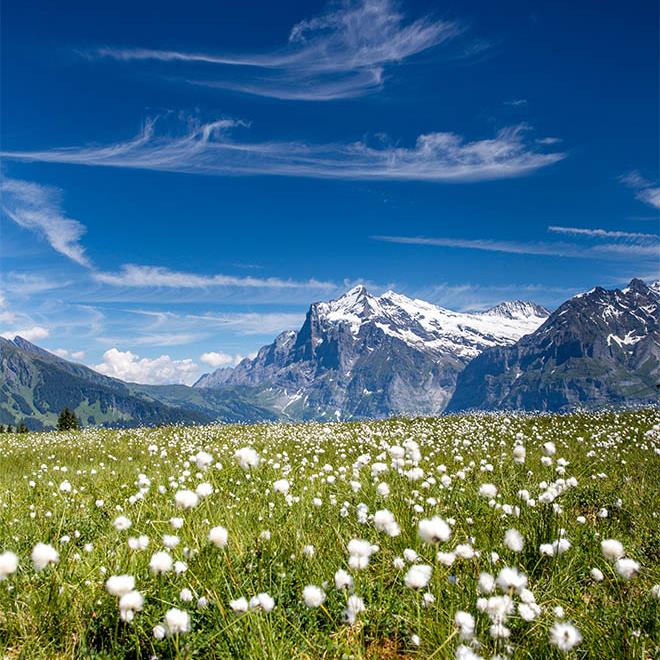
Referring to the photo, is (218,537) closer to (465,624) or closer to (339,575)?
(339,575)

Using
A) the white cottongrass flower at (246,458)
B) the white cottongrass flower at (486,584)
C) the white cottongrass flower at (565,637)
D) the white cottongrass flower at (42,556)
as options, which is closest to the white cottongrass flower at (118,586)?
the white cottongrass flower at (42,556)

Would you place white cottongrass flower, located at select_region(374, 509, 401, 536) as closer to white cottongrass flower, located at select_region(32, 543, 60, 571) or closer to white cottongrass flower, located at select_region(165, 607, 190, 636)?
white cottongrass flower, located at select_region(165, 607, 190, 636)

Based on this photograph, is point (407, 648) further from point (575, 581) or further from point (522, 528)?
point (522, 528)

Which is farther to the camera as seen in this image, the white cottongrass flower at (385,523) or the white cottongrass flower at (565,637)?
the white cottongrass flower at (385,523)

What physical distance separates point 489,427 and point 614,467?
854 centimetres

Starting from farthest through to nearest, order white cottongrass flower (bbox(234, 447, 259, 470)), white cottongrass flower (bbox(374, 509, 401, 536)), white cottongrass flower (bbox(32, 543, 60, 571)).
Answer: white cottongrass flower (bbox(234, 447, 259, 470)), white cottongrass flower (bbox(374, 509, 401, 536)), white cottongrass flower (bbox(32, 543, 60, 571))

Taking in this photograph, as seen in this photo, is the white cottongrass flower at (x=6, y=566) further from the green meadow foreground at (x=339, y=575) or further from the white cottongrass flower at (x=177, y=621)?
the white cottongrass flower at (x=177, y=621)

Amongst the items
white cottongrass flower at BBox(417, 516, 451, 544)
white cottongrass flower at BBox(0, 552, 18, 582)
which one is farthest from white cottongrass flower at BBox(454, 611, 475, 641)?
white cottongrass flower at BBox(0, 552, 18, 582)

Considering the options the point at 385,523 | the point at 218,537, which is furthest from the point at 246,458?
the point at 385,523

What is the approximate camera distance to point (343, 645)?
10.8 ft

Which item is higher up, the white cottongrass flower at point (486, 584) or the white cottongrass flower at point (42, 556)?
the white cottongrass flower at point (42, 556)

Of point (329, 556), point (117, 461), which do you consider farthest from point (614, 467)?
point (117, 461)

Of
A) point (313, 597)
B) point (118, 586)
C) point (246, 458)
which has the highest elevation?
point (246, 458)

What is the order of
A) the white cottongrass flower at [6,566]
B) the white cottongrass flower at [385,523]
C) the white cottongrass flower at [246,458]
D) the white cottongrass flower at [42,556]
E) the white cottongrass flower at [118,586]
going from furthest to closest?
the white cottongrass flower at [246,458] → the white cottongrass flower at [385,523] → the white cottongrass flower at [42,556] → the white cottongrass flower at [118,586] → the white cottongrass flower at [6,566]
